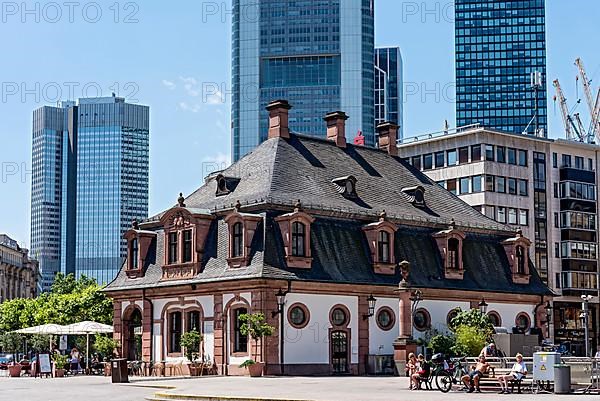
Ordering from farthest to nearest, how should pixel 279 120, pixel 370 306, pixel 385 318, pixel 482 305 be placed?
pixel 279 120
pixel 482 305
pixel 385 318
pixel 370 306

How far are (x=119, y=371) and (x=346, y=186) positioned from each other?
17.0 m

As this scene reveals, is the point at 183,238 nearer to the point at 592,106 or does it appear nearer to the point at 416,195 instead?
the point at 416,195

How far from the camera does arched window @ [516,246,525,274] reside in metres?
66.5

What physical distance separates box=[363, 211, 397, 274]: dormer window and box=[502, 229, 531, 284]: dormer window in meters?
9.83

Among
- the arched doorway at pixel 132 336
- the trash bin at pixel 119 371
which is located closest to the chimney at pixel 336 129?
the arched doorway at pixel 132 336

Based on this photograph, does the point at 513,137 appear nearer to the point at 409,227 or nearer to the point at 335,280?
the point at 409,227

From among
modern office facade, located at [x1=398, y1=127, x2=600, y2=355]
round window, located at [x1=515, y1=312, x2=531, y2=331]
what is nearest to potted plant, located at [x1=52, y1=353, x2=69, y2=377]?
round window, located at [x1=515, y1=312, x2=531, y2=331]

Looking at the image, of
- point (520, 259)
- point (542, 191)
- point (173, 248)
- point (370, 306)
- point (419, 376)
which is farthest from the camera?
point (542, 191)

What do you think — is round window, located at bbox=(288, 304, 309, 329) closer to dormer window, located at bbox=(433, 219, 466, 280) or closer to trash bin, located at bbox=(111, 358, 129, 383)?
trash bin, located at bbox=(111, 358, 129, 383)

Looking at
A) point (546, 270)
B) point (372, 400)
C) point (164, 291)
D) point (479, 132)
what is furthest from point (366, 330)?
point (546, 270)

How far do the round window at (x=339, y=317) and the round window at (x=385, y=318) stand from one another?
2.24 metres

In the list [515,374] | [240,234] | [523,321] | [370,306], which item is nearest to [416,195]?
[370,306]

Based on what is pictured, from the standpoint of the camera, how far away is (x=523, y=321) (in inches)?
2613

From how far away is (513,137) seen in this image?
10956cm
